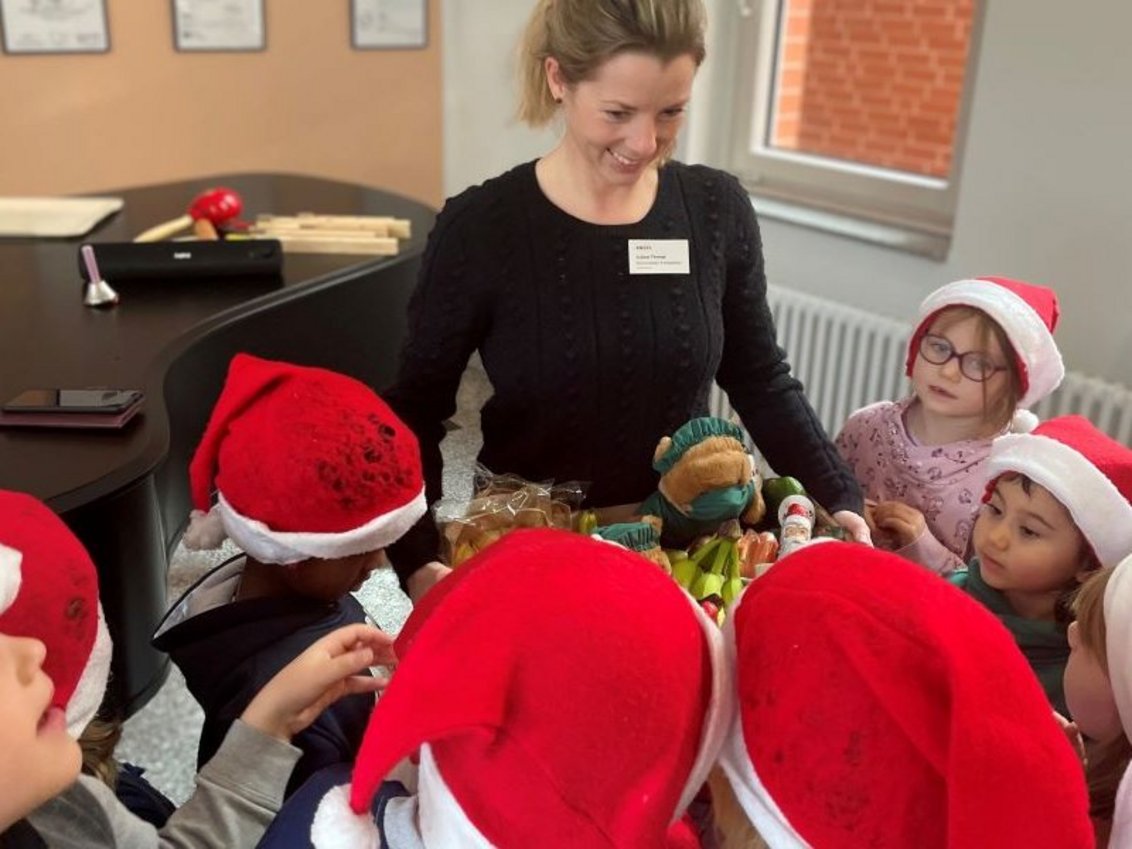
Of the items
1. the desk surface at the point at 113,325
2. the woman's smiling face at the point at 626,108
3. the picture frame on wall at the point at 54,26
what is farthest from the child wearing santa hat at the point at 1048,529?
the picture frame on wall at the point at 54,26

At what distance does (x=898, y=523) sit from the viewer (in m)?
1.41

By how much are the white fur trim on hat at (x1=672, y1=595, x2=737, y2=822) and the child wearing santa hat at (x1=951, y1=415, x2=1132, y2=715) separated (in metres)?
0.60

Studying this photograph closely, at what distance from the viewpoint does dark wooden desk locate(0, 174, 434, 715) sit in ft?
4.89

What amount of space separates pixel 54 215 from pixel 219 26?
129cm

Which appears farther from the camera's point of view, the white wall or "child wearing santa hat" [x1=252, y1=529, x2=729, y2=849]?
the white wall

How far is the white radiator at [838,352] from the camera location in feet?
9.08

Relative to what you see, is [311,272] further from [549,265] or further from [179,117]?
[179,117]

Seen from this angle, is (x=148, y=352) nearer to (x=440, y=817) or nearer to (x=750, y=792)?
(x=440, y=817)

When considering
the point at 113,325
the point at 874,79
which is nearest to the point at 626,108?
the point at 113,325

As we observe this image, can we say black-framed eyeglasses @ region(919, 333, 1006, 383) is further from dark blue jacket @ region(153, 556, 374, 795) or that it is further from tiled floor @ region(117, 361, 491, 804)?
dark blue jacket @ region(153, 556, 374, 795)

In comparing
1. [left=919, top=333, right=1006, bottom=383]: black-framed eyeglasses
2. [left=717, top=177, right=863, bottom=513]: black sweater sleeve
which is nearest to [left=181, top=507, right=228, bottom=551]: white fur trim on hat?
[left=717, top=177, right=863, bottom=513]: black sweater sleeve

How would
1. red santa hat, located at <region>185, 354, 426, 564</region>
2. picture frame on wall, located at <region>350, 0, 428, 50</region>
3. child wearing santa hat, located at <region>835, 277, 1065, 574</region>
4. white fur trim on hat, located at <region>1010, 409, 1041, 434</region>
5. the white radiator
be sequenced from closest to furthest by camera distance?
red santa hat, located at <region>185, 354, 426, 564</region>
child wearing santa hat, located at <region>835, 277, 1065, 574</region>
white fur trim on hat, located at <region>1010, 409, 1041, 434</region>
the white radiator
picture frame on wall, located at <region>350, 0, 428, 50</region>

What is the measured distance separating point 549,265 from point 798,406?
15.3 inches

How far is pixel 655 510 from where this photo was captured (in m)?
1.23
